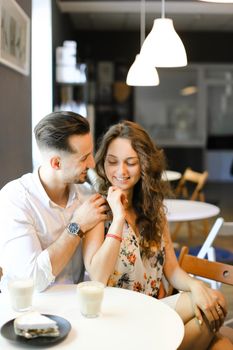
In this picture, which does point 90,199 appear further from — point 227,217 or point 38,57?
point 227,217

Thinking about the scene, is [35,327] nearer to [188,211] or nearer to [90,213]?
[90,213]

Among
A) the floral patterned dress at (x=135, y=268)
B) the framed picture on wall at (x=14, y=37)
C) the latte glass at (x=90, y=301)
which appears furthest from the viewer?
the framed picture on wall at (x=14, y=37)

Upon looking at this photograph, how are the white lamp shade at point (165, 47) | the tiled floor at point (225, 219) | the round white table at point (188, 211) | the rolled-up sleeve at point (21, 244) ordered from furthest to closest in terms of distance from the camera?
1. the tiled floor at point (225, 219)
2. the round white table at point (188, 211)
3. the white lamp shade at point (165, 47)
4. the rolled-up sleeve at point (21, 244)

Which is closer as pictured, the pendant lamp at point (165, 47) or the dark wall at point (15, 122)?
the pendant lamp at point (165, 47)

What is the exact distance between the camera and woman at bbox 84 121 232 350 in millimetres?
2145

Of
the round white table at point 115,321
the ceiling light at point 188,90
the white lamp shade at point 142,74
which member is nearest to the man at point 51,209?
the round white table at point 115,321

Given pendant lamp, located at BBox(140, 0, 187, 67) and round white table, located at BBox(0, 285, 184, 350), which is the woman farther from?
pendant lamp, located at BBox(140, 0, 187, 67)

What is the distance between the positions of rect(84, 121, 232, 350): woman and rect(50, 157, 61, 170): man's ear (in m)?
0.25

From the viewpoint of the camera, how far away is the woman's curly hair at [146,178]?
237 cm

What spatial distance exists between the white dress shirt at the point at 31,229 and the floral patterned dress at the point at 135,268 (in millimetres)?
184

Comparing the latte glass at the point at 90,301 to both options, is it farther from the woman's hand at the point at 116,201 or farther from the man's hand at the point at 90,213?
the woman's hand at the point at 116,201

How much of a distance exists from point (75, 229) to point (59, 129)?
1.27 ft

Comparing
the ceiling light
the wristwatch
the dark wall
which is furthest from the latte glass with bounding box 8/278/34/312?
the ceiling light

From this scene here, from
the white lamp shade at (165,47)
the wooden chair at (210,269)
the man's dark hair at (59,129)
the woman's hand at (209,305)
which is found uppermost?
the white lamp shade at (165,47)
